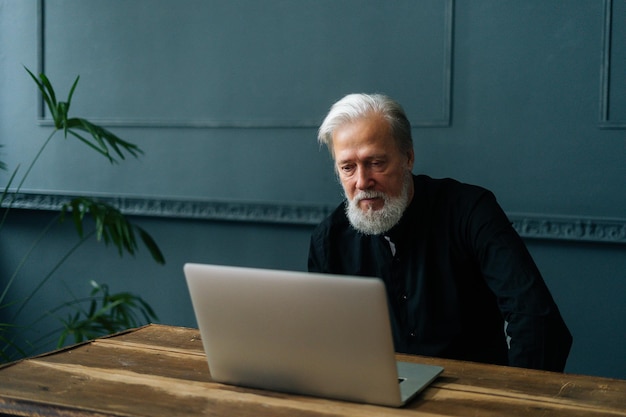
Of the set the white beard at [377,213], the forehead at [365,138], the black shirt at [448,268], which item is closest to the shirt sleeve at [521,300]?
the black shirt at [448,268]

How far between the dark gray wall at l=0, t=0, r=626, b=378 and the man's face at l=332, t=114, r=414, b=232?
89 cm

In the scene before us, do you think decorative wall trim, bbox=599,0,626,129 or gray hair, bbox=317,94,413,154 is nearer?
gray hair, bbox=317,94,413,154

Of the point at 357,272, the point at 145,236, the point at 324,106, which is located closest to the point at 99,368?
the point at 357,272

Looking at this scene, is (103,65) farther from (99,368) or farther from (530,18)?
(99,368)

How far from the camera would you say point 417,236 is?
2414 millimetres

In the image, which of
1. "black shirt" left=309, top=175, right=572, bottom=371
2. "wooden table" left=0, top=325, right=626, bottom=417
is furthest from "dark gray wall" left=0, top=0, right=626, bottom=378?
"wooden table" left=0, top=325, right=626, bottom=417

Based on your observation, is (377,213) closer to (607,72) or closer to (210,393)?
(210,393)

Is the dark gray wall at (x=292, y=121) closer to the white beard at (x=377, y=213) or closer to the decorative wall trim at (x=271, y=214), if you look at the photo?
the decorative wall trim at (x=271, y=214)

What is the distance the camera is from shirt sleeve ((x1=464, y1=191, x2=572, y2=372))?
2.05 m

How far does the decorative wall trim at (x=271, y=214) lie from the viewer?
302 centimetres

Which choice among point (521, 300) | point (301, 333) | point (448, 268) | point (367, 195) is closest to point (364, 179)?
point (367, 195)

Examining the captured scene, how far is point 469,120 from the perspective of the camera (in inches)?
127

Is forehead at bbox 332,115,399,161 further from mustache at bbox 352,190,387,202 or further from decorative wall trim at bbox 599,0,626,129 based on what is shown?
decorative wall trim at bbox 599,0,626,129

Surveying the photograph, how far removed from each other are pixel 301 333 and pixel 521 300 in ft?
2.73
